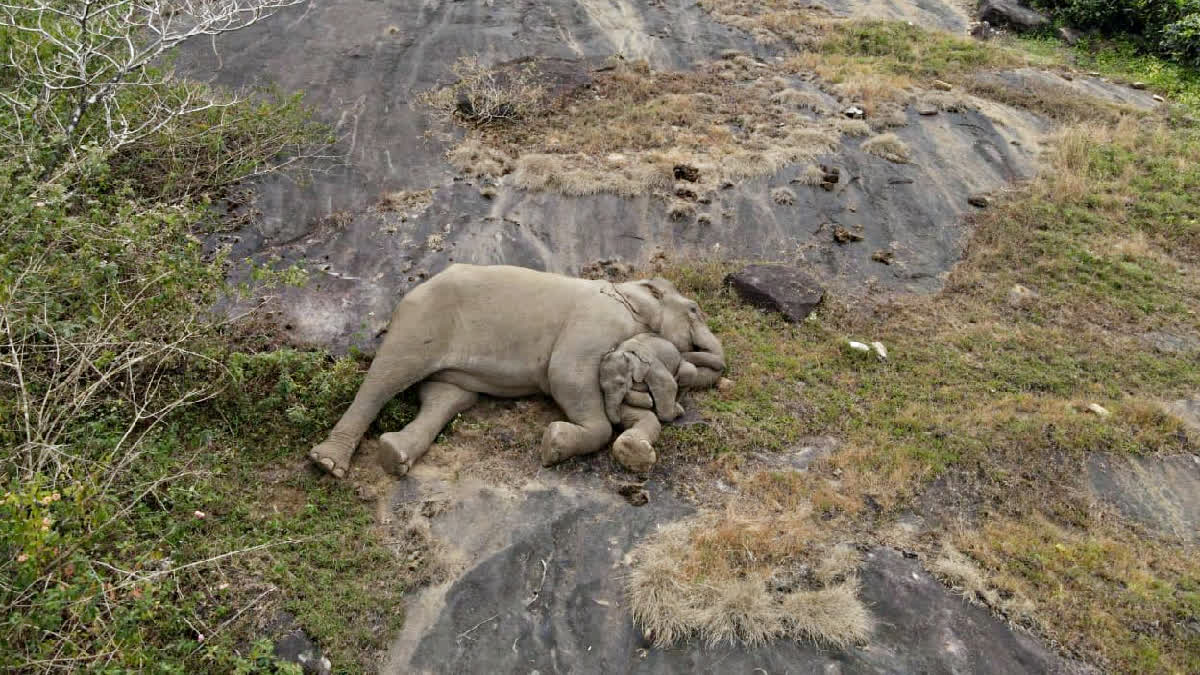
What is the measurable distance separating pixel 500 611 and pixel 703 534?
1.65 meters

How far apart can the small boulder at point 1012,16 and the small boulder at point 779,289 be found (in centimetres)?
1539

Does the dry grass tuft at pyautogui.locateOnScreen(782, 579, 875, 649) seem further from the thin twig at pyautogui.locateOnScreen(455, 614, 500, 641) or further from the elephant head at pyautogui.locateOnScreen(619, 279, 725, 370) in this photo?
the elephant head at pyautogui.locateOnScreen(619, 279, 725, 370)

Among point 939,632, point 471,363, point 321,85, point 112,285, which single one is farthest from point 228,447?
point 321,85

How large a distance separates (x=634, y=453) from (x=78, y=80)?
8.59m

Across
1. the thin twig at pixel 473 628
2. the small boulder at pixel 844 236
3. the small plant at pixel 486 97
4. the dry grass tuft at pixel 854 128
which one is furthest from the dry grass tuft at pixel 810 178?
the thin twig at pixel 473 628

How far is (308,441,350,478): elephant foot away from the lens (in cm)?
644

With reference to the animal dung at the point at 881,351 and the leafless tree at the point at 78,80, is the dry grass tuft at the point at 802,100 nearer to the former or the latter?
the animal dung at the point at 881,351

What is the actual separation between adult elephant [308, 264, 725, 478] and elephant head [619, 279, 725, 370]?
0.03 meters

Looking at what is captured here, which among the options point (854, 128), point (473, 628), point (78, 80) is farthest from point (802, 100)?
point (473, 628)

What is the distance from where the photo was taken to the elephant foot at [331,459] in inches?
253

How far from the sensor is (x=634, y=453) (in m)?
6.68

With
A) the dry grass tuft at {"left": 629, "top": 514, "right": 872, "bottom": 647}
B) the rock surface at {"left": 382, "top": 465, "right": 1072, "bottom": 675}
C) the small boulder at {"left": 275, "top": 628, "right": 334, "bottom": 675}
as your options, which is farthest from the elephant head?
the small boulder at {"left": 275, "top": 628, "right": 334, "bottom": 675}

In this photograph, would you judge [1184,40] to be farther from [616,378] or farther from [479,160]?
[616,378]

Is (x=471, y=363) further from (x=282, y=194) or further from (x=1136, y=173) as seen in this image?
(x=1136, y=173)
